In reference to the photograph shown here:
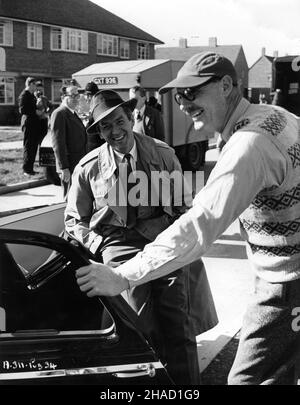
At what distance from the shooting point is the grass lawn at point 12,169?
11555 millimetres

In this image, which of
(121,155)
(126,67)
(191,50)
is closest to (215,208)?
(121,155)

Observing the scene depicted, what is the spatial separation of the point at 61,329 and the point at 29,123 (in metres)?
9.95

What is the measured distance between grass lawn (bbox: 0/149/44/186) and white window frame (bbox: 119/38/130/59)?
26547mm

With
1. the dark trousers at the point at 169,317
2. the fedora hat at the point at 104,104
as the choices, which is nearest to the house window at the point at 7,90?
the fedora hat at the point at 104,104

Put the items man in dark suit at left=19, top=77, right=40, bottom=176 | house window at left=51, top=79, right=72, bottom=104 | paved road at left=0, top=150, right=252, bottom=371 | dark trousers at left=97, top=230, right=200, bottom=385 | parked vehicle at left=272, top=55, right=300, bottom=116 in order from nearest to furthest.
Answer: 1. dark trousers at left=97, top=230, right=200, bottom=385
2. paved road at left=0, top=150, right=252, bottom=371
3. man in dark suit at left=19, top=77, right=40, bottom=176
4. parked vehicle at left=272, top=55, right=300, bottom=116
5. house window at left=51, top=79, right=72, bottom=104

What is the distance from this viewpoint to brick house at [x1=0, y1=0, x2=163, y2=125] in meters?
34.5

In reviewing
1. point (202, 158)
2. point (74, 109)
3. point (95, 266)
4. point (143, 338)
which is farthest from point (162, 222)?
point (202, 158)

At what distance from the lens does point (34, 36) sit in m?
35.8

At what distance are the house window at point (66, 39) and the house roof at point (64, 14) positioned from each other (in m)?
0.51

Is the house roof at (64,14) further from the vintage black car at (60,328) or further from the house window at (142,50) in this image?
the vintage black car at (60,328)

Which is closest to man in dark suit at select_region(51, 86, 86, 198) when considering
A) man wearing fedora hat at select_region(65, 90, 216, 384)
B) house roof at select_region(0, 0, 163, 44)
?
man wearing fedora hat at select_region(65, 90, 216, 384)

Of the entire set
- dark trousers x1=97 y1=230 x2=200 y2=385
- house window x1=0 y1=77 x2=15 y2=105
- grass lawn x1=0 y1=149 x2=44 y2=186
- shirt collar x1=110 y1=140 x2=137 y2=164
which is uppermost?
house window x1=0 y1=77 x2=15 y2=105

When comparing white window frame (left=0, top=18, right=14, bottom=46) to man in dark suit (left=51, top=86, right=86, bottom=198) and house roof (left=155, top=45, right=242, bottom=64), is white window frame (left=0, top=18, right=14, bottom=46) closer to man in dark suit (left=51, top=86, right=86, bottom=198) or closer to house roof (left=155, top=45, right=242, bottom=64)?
house roof (left=155, top=45, right=242, bottom=64)

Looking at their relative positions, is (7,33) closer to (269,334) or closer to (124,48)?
(124,48)
